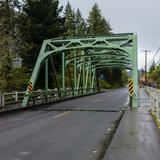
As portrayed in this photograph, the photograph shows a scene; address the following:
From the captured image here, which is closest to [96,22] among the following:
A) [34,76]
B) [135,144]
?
[34,76]

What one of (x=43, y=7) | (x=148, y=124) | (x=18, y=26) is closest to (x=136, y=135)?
(x=148, y=124)

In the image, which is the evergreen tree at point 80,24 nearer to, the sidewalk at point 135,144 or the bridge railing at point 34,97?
the bridge railing at point 34,97

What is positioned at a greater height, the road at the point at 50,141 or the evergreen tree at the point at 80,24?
the evergreen tree at the point at 80,24

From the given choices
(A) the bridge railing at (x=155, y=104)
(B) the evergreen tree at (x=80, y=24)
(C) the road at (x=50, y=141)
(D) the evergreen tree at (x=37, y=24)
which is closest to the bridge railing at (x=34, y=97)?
(D) the evergreen tree at (x=37, y=24)

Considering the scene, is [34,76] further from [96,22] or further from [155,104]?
[96,22]

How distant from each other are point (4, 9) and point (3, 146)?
26143mm

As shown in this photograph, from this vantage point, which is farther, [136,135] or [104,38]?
[104,38]

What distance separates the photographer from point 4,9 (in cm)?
3684

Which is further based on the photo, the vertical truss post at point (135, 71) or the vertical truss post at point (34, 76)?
the vertical truss post at point (34, 76)

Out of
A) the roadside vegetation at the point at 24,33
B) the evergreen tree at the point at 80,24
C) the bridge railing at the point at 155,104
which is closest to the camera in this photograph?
the bridge railing at the point at 155,104

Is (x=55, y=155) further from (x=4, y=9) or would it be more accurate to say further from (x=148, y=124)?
(x=4, y=9)

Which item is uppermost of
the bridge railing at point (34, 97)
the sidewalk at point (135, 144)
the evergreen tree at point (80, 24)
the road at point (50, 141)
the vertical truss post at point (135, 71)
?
the evergreen tree at point (80, 24)

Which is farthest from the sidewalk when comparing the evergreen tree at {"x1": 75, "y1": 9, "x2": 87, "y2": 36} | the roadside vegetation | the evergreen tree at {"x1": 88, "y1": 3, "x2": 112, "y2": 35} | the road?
the evergreen tree at {"x1": 88, "y1": 3, "x2": 112, "y2": 35}

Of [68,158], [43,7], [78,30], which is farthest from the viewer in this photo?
[78,30]
